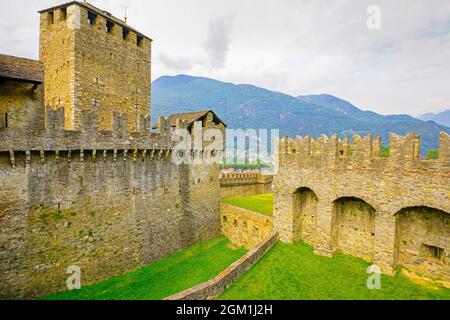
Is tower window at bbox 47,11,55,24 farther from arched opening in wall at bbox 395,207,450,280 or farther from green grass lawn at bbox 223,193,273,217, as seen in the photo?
arched opening in wall at bbox 395,207,450,280

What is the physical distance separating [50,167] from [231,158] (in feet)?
175

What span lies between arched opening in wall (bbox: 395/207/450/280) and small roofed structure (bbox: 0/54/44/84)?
18.7 metres

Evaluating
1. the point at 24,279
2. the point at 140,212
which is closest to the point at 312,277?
the point at 140,212

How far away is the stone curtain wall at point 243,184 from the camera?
28844 mm

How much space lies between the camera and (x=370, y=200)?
1139 centimetres

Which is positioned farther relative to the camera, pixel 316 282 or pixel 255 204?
pixel 255 204

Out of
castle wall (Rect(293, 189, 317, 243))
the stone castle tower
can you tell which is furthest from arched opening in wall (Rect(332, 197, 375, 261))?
the stone castle tower

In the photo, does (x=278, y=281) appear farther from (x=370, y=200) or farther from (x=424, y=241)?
(x=424, y=241)

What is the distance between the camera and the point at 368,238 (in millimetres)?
12320

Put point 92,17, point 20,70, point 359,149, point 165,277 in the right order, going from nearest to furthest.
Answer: point 359,149 → point 20,70 → point 165,277 → point 92,17

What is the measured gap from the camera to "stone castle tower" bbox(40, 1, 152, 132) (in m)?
16.2

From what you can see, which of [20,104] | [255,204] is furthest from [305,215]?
[20,104]

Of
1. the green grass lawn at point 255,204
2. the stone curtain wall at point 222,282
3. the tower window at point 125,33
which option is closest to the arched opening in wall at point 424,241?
the stone curtain wall at point 222,282

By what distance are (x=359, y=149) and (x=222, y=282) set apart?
7860 mm
